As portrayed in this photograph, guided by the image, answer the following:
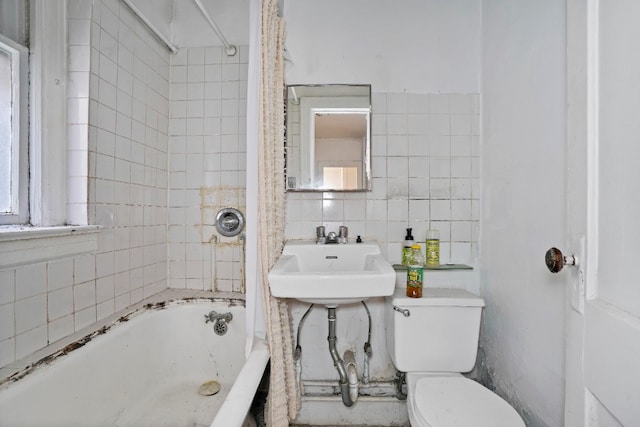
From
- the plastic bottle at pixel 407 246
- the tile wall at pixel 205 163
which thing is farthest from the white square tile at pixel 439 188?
the tile wall at pixel 205 163

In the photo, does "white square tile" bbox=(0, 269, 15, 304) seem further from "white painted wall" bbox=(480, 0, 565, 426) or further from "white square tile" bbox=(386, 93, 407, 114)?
"white painted wall" bbox=(480, 0, 565, 426)

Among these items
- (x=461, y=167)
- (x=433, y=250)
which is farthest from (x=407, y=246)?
(x=461, y=167)

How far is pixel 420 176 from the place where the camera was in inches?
62.8

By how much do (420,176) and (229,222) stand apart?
1097 millimetres

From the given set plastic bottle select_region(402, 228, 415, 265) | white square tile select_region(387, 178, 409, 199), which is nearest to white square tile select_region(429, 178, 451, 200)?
white square tile select_region(387, 178, 409, 199)

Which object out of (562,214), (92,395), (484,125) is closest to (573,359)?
(562,214)

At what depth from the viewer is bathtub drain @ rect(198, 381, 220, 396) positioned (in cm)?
142

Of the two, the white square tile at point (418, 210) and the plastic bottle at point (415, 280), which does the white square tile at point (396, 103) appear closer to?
the white square tile at point (418, 210)

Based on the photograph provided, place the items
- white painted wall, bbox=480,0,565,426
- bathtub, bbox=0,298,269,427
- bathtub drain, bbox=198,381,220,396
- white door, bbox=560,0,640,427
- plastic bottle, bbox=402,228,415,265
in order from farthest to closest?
1. plastic bottle, bbox=402,228,415,265
2. bathtub drain, bbox=198,381,220,396
3. white painted wall, bbox=480,0,565,426
4. bathtub, bbox=0,298,269,427
5. white door, bbox=560,0,640,427

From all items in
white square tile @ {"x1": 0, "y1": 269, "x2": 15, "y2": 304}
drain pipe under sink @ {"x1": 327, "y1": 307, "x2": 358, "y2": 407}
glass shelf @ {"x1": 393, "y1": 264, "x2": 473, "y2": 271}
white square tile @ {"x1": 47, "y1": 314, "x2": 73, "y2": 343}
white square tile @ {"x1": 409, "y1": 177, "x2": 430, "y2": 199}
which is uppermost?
white square tile @ {"x1": 409, "y1": 177, "x2": 430, "y2": 199}

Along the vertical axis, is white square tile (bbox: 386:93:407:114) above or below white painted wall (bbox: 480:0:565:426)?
above

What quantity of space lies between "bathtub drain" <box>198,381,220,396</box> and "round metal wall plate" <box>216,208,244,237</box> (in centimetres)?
76

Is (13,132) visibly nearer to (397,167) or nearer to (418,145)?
(397,167)

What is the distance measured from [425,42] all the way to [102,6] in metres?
1.55
